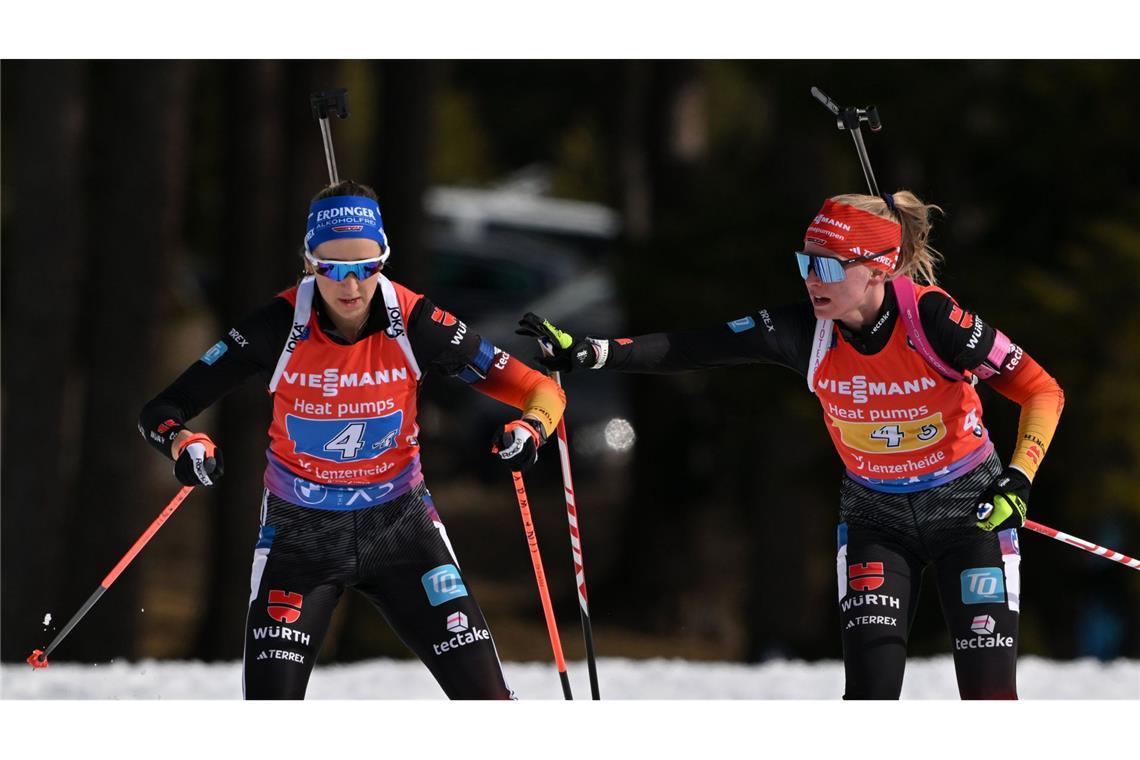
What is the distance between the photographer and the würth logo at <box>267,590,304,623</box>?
18.0 feet

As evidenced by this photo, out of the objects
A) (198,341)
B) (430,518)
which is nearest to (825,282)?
(430,518)

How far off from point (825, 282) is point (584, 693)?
5.09 m

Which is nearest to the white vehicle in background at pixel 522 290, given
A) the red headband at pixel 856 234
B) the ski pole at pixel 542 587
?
the ski pole at pixel 542 587

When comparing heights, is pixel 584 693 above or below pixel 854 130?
below

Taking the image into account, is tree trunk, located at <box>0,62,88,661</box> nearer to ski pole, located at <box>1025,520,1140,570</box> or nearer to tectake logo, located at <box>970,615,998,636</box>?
ski pole, located at <box>1025,520,1140,570</box>

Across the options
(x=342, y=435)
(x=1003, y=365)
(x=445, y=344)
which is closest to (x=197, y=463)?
(x=342, y=435)

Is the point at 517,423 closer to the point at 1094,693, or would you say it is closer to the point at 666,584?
the point at 1094,693

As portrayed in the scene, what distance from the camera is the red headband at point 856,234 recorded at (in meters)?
5.75

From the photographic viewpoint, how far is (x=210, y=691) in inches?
344

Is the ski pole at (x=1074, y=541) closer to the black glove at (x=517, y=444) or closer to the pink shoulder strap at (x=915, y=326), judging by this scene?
the pink shoulder strap at (x=915, y=326)

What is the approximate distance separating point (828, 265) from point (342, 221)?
169cm

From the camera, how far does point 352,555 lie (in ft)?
18.7

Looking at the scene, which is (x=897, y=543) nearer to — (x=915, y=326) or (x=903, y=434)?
(x=903, y=434)

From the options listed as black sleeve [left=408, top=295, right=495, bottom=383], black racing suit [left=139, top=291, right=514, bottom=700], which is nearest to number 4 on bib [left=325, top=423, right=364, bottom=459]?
black racing suit [left=139, top=291, right=514, bottom=700]
